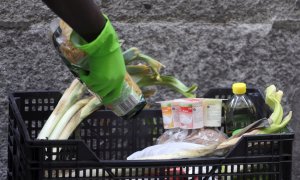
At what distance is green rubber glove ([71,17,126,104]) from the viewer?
7.41 feet

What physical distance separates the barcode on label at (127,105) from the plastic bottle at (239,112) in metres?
0.59

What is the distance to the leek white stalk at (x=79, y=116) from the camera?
9.48ft

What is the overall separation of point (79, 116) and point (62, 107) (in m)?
0.08

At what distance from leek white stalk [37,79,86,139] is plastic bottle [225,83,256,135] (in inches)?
23.0

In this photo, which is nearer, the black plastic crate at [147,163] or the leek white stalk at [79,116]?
the black plastic crate at [147,163]

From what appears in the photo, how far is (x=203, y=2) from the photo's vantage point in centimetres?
389

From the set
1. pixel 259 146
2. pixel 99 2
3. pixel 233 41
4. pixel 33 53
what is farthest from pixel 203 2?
pixel 259 146

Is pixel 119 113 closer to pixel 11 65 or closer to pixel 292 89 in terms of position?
pixel 11 65

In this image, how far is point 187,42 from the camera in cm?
388

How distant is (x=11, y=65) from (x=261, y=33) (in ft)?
4.16

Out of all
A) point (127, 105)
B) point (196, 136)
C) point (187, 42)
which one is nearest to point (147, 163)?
point (127, 105)

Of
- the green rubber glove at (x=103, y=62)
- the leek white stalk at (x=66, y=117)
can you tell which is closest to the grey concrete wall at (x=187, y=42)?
the leek white stalk at (x=66, y=117)

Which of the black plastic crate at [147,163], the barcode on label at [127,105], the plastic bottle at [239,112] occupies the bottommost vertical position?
the black plastic crate at [147,163]

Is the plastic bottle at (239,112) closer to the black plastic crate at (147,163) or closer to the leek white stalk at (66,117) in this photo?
the black plastic crate at (147,163)
